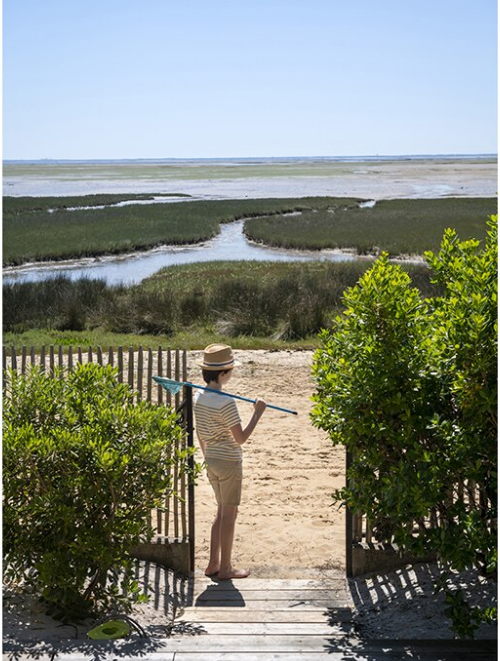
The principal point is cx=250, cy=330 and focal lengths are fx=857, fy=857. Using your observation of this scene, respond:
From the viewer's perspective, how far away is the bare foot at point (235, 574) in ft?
22.4

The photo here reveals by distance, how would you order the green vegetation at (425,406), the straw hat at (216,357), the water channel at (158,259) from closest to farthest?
the green vegetation at (425,406) < the straw hat at (216,357) < the water channel at (158,259)

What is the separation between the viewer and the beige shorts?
6504 millimetres

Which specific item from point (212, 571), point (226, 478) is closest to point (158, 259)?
point (212, 571)

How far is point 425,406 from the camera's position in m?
5.43

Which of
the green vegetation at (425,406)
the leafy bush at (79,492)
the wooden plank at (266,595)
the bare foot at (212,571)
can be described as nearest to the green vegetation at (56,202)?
the bare foot at (212,571)

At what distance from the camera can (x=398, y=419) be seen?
18.1 ft

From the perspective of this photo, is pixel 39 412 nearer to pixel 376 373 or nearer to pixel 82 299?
pixel 376 373

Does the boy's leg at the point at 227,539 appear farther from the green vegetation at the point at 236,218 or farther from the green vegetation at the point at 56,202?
the green vegetation at the point at 56,202

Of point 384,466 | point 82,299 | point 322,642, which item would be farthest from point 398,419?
point 82,299

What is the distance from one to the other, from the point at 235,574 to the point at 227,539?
0.34 m

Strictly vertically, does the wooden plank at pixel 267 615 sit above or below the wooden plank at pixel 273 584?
above

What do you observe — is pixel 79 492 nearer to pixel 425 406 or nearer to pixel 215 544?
pixel 215 544

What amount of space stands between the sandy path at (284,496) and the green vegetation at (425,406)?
1.47 m

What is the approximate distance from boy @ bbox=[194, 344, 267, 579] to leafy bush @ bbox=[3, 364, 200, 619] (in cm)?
59
